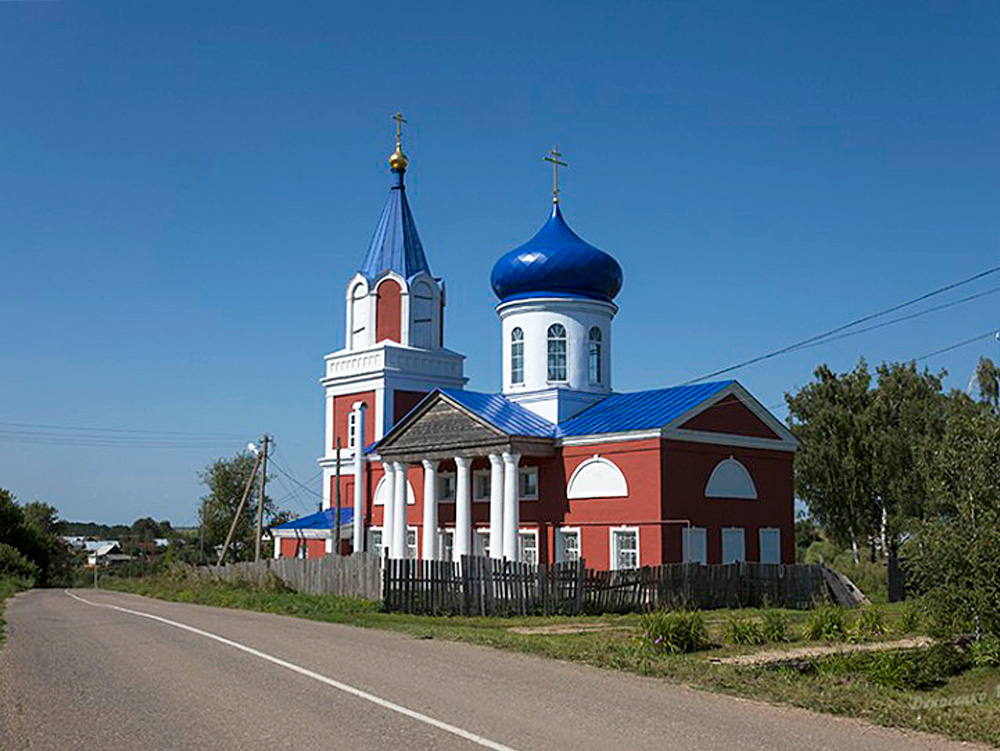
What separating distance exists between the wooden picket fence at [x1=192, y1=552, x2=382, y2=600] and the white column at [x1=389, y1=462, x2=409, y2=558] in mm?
4240

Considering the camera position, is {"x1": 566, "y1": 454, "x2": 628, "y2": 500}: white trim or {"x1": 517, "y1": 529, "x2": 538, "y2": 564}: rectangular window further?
{"x1": 517, "y1": 529, "x2": 538, "y2": 564}: rectangular window

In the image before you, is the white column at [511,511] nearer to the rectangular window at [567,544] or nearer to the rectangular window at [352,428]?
the rectangular window at [567,544]

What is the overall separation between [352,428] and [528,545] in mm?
12910

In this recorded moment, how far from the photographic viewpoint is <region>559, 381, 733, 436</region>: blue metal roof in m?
30.7

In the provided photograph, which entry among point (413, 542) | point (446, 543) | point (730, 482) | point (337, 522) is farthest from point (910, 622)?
point (337, 522)

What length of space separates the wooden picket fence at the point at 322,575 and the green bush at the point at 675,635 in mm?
12479

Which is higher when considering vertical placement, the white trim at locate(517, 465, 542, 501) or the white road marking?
the white trim at locate(517, 465, 542, 501)

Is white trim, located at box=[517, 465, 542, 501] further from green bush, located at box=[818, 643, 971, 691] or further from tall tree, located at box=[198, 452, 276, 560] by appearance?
tall tree, located at box=[198, 452, 276, 560]

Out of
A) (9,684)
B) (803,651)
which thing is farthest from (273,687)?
(803,651)

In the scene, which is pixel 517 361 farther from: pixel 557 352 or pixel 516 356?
pixel 557 352

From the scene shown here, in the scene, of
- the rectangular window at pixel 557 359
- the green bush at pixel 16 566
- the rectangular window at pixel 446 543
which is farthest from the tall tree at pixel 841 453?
the green bush at pixel 16 566

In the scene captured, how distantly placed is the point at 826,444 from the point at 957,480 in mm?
28331

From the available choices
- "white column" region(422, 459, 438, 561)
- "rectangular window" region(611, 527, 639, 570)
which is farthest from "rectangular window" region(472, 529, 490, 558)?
"rectangular window" region(611, 527, 639, 570)

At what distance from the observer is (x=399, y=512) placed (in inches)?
1415
